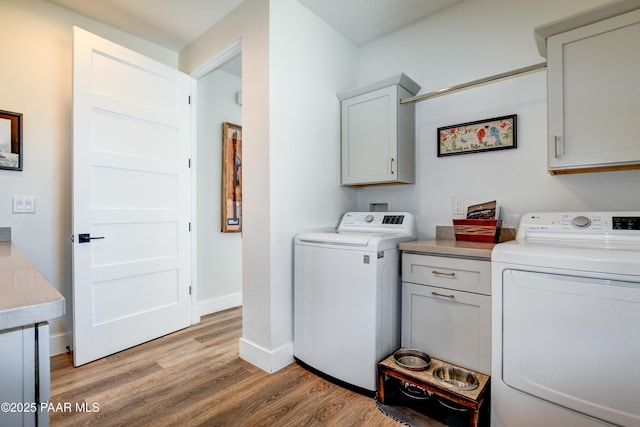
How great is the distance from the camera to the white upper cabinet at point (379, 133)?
2266 mm

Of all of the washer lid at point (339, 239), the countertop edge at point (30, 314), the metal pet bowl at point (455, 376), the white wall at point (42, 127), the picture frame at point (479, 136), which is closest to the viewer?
the countertop edge at point (30, 314)

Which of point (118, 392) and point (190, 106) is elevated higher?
point (190, 106)

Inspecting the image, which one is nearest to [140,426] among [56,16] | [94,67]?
[94,67]

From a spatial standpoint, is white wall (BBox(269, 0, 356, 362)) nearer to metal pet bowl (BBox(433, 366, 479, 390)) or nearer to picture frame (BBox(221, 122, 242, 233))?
metal pet bowl (BBox(433, 366, 479, 390))

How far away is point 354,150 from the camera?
8.22 ft

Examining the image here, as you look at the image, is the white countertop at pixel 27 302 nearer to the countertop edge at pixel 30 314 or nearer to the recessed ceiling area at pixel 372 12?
the countertop edge at pixel 30 314

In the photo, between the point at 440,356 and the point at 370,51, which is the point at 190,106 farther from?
the point at 440,356

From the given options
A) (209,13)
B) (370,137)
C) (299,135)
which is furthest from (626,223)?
(209,13)

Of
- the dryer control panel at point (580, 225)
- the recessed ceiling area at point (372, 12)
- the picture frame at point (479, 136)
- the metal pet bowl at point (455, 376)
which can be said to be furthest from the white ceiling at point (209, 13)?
the metal pet bowl at point (455, 376)

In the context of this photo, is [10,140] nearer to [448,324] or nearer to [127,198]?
[127,198]

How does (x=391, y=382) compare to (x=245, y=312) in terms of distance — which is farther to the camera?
(x=245, y=312)

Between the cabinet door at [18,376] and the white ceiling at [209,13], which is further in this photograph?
the white ceiling at [209,13]

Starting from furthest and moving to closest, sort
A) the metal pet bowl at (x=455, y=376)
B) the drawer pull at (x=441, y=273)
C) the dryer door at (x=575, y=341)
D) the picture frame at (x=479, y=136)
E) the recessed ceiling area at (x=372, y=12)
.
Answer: the recessed ceiling area at (x=372, y=12) → the picture frame at (x=479, y=136) → the drawer pull at (x=441, y=273) → the metal pet bowl at (x=455, y=376) → the dryer door at (x=575, y=341)

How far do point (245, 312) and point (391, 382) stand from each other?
1.09m
